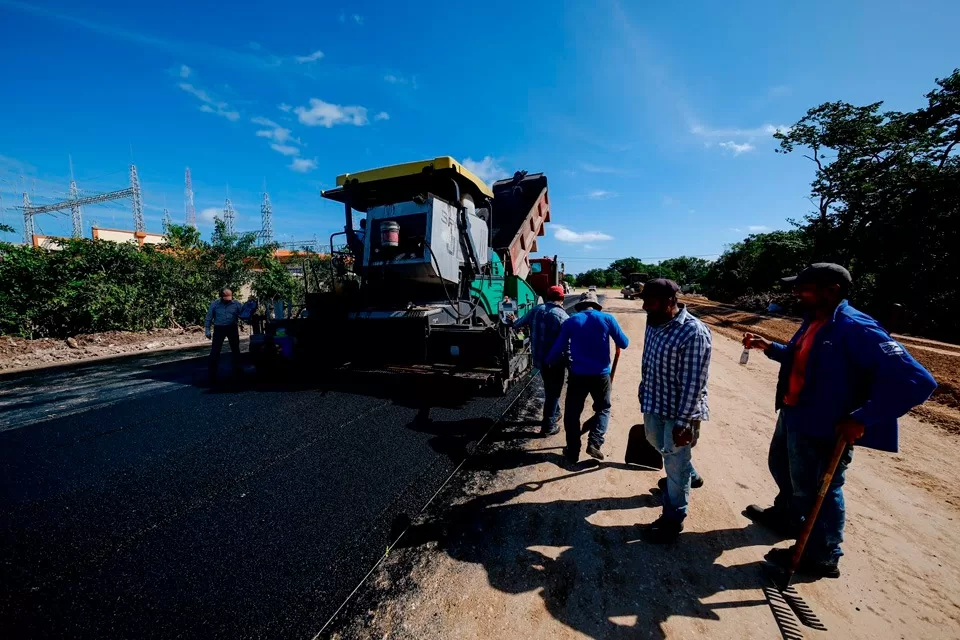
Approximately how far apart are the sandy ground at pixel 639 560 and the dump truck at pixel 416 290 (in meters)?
1.78

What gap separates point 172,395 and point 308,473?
378 cm

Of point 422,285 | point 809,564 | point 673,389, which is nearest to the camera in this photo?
point 809,564

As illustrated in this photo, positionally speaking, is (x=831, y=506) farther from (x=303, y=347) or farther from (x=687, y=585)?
(x=303, y=347)

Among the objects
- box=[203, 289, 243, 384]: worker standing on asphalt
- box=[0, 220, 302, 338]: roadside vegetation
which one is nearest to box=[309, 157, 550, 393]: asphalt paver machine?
box=[203, 289, 243, 384]: worker standing on asphalt

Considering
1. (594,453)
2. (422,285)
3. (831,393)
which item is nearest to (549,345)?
(594,453)

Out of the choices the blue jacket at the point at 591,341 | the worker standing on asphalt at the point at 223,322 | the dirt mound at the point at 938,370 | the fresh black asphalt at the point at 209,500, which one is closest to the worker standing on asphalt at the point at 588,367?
the blue jacket at the point at 591,341

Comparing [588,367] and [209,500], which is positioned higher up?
[588,367]

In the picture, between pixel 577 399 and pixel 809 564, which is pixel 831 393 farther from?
pixel 577 399

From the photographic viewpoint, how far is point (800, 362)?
83.6 inches

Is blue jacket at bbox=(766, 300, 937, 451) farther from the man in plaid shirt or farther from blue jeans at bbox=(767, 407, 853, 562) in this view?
the man in plaid shirt

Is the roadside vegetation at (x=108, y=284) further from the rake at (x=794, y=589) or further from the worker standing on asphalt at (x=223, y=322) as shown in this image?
the rake at (x=794, y=589)

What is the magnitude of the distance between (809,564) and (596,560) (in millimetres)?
1174

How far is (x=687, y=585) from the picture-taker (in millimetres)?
1970

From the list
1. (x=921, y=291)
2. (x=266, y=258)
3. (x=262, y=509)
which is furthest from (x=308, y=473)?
(x=921, y=291)
